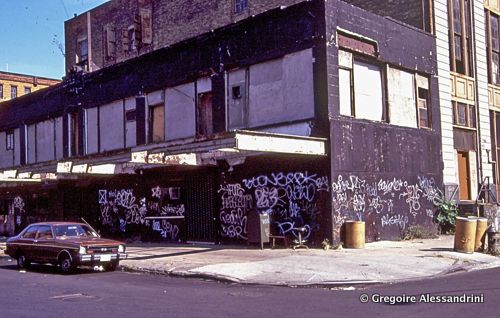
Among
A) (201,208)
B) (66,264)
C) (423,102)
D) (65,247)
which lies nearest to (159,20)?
(201,208)

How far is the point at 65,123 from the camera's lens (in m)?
28.8

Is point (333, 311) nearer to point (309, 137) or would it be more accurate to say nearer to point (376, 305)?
point (376, 305)

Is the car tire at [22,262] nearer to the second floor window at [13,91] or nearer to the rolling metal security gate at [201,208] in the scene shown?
the rolling metal security gate at [201,208]

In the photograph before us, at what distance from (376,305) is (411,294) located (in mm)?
1333

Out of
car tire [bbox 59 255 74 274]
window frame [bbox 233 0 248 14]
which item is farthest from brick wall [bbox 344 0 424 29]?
car tire [bbox 59 255 74 274]

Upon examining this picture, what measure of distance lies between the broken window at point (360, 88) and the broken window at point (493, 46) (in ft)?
34.8

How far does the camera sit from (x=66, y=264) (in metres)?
14.6

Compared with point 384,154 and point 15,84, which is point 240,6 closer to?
point 384,154

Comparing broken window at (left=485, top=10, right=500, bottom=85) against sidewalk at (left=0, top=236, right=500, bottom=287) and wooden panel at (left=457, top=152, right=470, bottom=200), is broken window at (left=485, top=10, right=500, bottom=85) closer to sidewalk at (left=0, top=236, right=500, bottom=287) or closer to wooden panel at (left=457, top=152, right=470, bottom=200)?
wooden panel at (left=457, top=152, right=470, bottom=200)

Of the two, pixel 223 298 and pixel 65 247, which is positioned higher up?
pixel 65 247

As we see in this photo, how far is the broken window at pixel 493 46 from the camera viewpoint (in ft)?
92.1

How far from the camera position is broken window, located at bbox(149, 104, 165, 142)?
77.9ft

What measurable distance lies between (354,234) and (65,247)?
8483 mm

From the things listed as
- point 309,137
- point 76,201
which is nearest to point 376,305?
point 309,137
